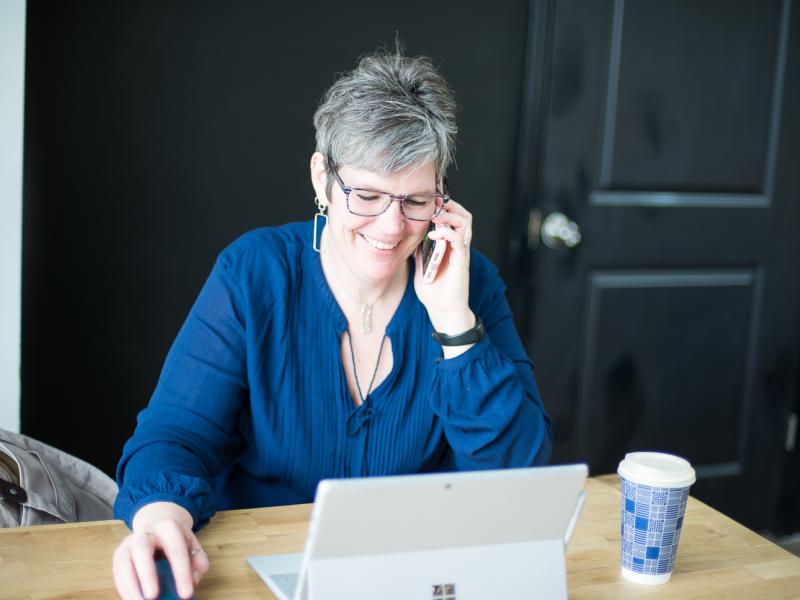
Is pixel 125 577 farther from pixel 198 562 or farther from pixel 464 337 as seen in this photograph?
pixel 464 337

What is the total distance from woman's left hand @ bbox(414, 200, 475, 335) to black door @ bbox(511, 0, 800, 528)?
1.19m

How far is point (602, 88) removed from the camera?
2.72 meters

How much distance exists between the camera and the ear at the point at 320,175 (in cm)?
155

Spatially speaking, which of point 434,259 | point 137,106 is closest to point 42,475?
point 434,259

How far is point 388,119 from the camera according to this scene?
1470mm

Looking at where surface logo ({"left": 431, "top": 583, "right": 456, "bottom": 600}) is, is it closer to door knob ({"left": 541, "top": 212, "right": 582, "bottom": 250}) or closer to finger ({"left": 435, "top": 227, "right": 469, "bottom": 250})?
finger ({"left": 435, "top": 227, "right": 469, "bottom": 250})

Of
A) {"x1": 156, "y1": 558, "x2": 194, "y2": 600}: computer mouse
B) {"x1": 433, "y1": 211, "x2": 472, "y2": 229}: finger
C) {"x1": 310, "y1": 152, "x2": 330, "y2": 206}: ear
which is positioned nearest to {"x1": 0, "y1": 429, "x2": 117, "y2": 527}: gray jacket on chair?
{"x1": 156, "y1": 558, "x2": 194, "y2": 600}: computer mouse

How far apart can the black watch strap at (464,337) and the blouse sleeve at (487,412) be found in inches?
0.4

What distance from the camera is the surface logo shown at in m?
0.99

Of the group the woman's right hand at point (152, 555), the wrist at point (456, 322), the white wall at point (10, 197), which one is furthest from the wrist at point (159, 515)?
the white wall at point (10, 197)

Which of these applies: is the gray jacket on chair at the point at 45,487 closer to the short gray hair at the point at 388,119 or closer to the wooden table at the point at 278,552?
the wooden table at the point at 278,552

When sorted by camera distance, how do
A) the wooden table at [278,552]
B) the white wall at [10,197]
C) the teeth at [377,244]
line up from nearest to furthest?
the wooden table at [278,552] → the teeth at [377,244] → the white wall at [10,197]

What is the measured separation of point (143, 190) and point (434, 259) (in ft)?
3.50

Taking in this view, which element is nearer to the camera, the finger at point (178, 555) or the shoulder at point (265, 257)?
the finger at point (178, 555)
